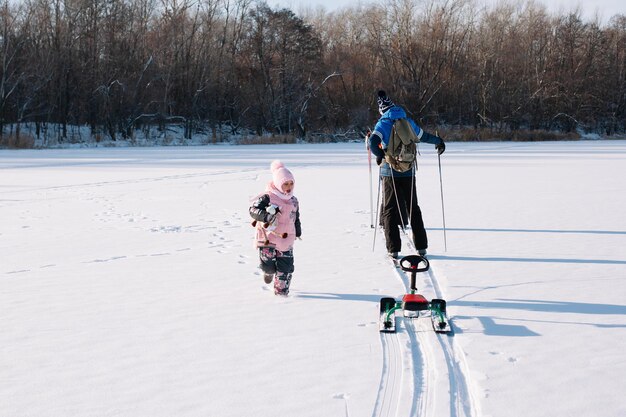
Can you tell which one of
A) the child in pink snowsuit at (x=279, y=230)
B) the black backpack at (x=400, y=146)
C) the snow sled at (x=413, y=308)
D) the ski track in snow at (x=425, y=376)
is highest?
the black backpack at (x=400, y=146)

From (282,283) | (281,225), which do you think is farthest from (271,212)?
(282,283)

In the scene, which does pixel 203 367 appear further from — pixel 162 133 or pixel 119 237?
pixel 162 133

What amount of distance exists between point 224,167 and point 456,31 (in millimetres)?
40813

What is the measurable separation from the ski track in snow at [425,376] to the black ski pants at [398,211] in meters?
2.18

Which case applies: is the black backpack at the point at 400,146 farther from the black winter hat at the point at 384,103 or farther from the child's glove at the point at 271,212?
the child's glove at the point at 271,212

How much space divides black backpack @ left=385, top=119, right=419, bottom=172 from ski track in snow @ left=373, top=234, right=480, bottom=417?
8.02ft

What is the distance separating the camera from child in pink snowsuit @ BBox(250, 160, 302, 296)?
5.61 metres

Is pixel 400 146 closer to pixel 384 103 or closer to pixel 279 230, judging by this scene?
pixel 384 103

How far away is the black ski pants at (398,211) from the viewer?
712 cm

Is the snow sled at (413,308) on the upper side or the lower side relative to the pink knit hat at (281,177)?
lower

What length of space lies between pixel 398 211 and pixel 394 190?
0.23 meters

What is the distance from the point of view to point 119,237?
8852 millimetres

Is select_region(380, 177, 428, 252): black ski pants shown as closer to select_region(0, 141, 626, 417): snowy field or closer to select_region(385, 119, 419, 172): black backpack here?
select_region(385, 119, 419, 172): black backpack

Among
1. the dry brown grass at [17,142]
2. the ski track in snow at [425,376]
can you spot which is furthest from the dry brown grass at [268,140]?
the ski track in snow at [425,376]
